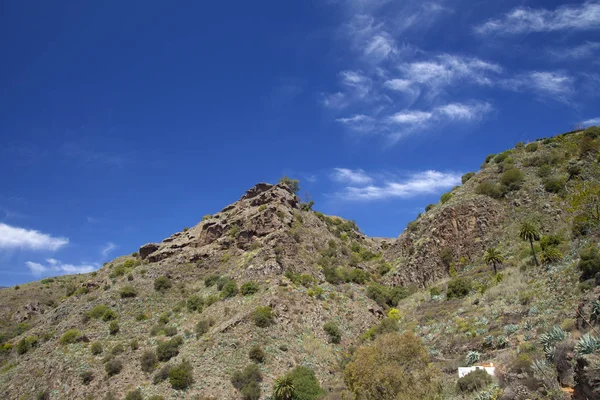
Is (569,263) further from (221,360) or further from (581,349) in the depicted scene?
(221,360)

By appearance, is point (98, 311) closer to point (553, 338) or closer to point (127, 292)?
point (127, 292)

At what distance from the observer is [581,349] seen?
468 inches

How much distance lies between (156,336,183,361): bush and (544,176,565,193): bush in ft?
148

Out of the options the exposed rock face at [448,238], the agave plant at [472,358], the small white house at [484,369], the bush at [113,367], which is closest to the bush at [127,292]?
the bush at [113,367]

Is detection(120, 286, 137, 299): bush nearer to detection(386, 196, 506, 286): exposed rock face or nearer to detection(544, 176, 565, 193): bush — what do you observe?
detection(386, 196, 506, 286): exposed rock face

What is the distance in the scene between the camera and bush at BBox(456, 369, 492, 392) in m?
18.6

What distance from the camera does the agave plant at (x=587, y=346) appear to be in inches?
446

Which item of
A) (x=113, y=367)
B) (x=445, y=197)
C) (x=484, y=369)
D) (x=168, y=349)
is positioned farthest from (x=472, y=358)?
(x=445, y=197)

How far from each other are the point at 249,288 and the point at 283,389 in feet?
48.0

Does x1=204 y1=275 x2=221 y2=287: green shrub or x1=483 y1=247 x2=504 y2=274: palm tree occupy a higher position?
x1=204 y1=275 x2=221 y2=287: green shrub

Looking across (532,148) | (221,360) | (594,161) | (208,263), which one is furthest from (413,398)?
(532,148)

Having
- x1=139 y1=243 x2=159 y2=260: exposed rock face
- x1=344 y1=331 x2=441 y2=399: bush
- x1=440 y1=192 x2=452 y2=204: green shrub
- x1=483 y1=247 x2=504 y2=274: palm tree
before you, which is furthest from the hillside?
x1=440 y1=192 x2=452 y2=204: green shrub

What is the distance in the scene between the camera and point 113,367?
114 feet

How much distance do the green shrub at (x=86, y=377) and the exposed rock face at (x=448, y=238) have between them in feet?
117
